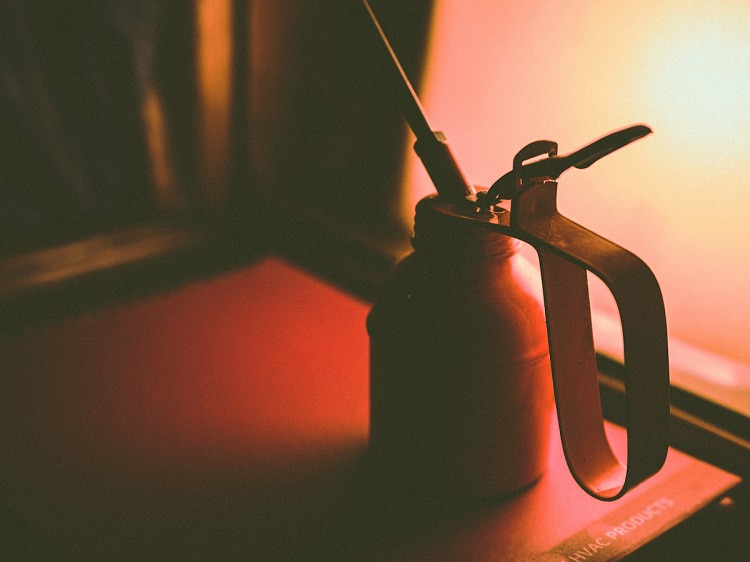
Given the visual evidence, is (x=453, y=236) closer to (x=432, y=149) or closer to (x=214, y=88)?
(x=432, y=149)

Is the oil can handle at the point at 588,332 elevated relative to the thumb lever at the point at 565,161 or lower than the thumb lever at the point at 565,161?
lower

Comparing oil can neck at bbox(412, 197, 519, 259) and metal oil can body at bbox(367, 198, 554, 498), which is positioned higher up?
oil can neck at bbox(412, 197, 519, 259)

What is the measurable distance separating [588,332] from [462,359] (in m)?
0.09

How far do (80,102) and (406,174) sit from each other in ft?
1.42

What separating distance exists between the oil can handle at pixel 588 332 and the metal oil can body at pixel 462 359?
0.04 m

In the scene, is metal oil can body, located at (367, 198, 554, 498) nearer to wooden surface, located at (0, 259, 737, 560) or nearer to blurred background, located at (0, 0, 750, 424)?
wooden surface, located at (0, 259, 737, 560)

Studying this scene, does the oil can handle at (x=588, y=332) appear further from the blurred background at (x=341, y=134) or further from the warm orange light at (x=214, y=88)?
the warm orange light at (x=214, y=88)

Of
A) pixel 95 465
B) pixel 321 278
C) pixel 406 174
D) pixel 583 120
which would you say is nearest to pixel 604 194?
pixel 583 120

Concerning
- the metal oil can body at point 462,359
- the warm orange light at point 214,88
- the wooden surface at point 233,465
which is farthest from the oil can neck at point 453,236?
the warm orange light at point 214,88

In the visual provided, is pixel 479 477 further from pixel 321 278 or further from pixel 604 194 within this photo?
pixel 321 278

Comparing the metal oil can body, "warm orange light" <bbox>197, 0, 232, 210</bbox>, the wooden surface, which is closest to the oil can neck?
the metal oil can body

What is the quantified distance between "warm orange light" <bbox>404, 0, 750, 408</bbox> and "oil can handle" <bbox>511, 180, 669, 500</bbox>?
239 millimetres

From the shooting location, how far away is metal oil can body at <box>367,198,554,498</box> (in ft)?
1.87

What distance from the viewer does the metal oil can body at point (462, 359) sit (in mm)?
571
